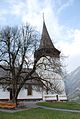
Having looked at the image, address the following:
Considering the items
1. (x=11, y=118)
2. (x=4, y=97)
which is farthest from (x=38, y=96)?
(x=11, y=118)

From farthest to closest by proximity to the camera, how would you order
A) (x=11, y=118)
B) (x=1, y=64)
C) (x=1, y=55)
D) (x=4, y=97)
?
(x=4, y=97)
(x=1, y=64)
(x=1, y=55)
(x=11, y=118)

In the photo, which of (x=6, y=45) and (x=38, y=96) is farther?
(x=38, y=96)

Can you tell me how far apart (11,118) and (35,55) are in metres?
15.9

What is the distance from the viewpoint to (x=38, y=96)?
1954 inches

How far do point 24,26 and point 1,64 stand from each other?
6.48m

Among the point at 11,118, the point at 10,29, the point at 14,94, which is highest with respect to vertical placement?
the point at 10,29

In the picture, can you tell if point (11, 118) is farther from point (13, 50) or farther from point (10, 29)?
point (10, 29)

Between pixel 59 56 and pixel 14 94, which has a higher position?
pixel 59 56

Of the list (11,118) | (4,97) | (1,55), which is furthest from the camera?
(4,97)

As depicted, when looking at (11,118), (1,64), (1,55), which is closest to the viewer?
(11,118)

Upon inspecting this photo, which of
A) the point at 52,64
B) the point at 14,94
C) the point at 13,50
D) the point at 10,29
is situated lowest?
the point at 14,94

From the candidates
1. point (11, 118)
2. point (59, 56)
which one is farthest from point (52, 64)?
point (11, 118)

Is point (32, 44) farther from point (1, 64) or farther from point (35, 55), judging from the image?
point (1, 64)

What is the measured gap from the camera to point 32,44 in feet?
108
